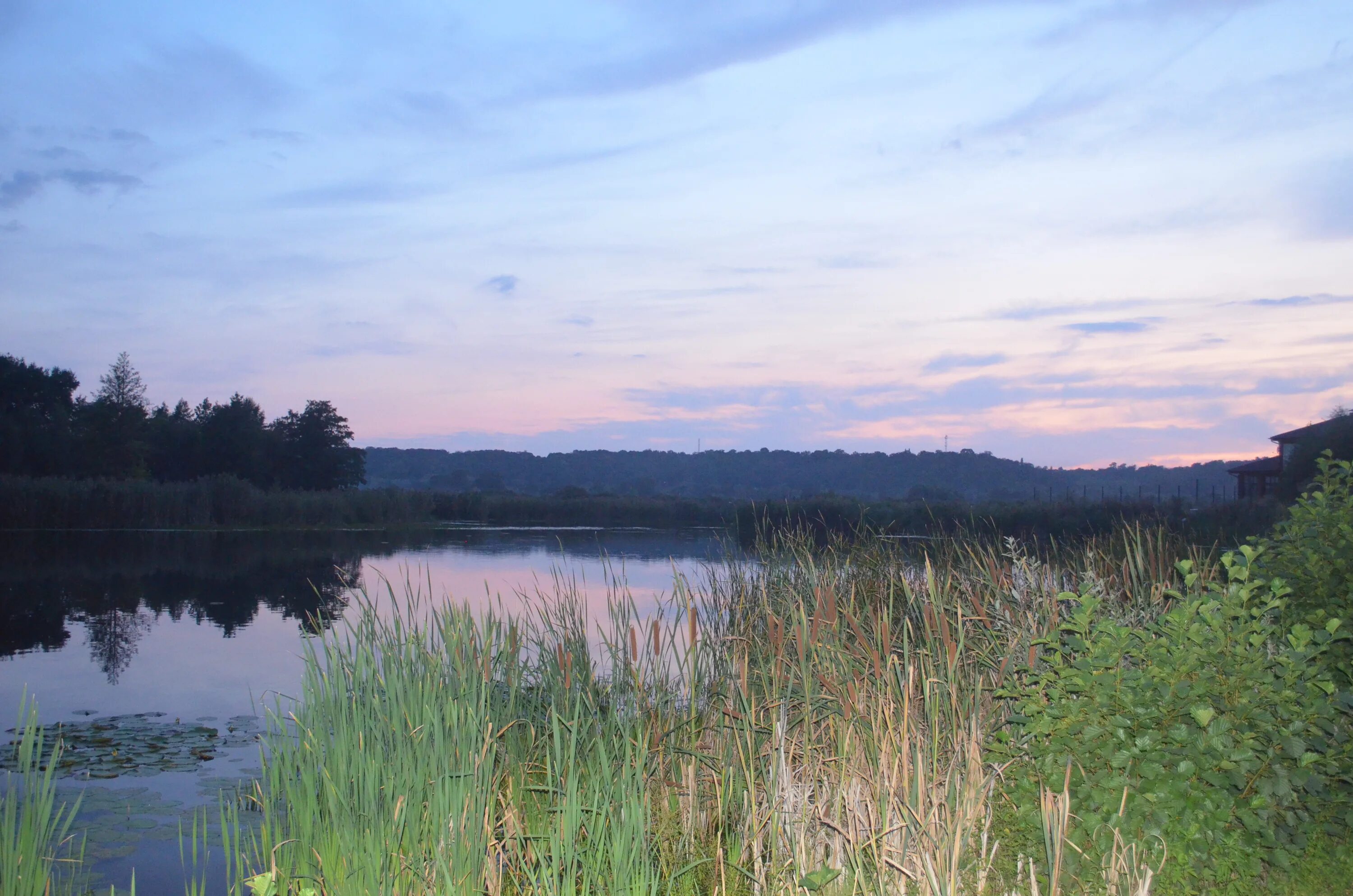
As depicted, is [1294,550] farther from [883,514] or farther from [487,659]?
[883,514]

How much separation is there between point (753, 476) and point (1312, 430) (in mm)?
38014

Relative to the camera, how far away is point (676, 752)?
4.47 m

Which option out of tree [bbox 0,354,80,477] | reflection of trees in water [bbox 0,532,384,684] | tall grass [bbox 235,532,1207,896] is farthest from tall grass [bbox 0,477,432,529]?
tall grass [bbox 235,532,1207,896]

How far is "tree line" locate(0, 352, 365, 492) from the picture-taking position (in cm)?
4000

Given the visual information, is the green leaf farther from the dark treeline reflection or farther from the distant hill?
the distant hill

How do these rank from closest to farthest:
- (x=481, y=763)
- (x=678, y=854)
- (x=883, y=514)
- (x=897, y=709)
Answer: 1. (x=481, y=763)
2. (x=678, y=854)
3. (x=897, y=709)
4. (x=883, y=514)

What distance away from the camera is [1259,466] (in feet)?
134

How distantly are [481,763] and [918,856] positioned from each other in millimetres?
1671

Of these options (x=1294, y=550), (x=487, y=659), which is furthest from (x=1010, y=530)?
(x=487, y=659)

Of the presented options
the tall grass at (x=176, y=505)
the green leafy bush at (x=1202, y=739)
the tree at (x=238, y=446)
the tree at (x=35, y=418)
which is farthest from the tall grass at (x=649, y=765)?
the tree at (x=238, y=446)

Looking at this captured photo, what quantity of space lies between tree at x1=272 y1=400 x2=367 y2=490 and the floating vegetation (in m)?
42.7

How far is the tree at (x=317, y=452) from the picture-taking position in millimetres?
50094

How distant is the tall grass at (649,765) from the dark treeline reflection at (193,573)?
127cm

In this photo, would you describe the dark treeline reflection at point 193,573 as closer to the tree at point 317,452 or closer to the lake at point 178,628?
the lake at point 178,628
